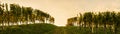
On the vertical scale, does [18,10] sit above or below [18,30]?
above

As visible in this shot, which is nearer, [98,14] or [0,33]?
[0,33]

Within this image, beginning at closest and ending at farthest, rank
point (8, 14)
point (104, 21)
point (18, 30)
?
1. point (18, 30)
2. point (104, 21)
3. point (8, 14)

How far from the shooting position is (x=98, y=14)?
106125 mm

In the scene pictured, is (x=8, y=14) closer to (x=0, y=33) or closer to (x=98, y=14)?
(x=0, y=33)

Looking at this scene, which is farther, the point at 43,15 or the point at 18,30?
the point at 43,15

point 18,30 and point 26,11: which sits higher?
point 26,11

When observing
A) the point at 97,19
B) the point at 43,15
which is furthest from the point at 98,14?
the point at 43,15

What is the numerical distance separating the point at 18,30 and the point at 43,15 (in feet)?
222

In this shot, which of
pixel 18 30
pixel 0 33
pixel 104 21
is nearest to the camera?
pixel 0 33

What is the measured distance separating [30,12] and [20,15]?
8.86 metres

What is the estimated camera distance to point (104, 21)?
101m

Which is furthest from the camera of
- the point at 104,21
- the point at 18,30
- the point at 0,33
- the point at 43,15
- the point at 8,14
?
the point at 43,15

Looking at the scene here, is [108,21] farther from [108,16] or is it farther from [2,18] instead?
[2,18]

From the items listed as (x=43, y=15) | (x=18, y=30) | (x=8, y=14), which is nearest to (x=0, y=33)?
(x=18, y=30)
